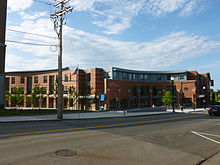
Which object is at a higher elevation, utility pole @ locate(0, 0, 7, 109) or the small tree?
utility pole @ locate(0, 0, 7, 109)

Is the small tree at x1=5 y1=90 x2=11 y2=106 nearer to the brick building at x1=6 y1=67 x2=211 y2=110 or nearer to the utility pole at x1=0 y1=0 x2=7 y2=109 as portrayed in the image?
the brick building at x1=6 y1=67 x2=211 y2=110

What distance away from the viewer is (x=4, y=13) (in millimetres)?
34562

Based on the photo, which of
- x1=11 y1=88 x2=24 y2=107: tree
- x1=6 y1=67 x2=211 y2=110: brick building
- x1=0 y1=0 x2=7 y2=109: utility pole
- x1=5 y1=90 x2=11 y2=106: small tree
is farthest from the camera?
x1=5 y1=90 x2=11 y2=106: small tree

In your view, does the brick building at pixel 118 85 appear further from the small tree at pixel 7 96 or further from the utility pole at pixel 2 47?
the utility pole at pixel 2 47

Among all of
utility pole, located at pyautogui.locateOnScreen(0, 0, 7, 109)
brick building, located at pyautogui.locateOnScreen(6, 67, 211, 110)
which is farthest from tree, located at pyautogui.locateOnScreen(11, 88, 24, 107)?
utility pole, located at pyautogui.locateOnScreen(0, 0, 7, 109)

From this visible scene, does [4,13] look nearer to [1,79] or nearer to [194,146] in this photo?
[1,79]

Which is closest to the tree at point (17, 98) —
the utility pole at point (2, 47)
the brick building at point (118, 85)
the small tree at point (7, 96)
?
the brick building at point (118, 85)

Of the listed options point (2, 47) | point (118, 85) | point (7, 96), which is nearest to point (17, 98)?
point (2, 47)

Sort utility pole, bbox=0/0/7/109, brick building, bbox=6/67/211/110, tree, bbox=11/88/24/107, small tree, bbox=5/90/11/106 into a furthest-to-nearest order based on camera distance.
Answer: small tree, bbox=5/90/11/106 < brick building, bbox=6/67/211/110 < tree, bbox=11/88/24/107 < utility pole, bbox=0/0/7/109

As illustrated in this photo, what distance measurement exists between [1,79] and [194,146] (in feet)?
108

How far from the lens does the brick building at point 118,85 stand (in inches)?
2010

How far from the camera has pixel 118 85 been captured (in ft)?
174

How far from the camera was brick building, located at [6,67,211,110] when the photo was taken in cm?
5106

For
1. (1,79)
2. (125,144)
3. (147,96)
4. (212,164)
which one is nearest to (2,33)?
(1,79)
